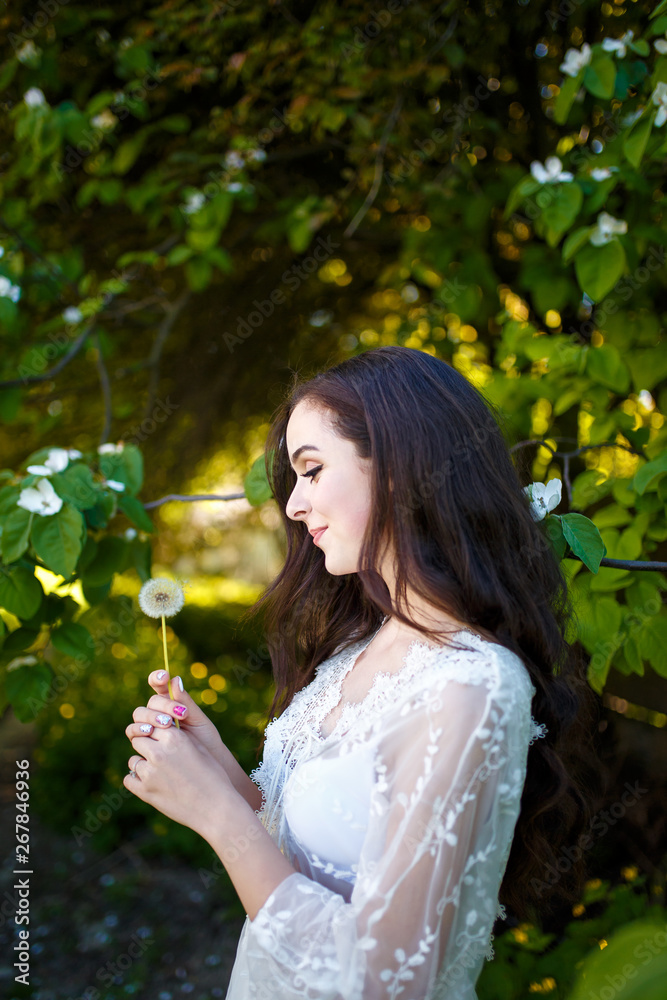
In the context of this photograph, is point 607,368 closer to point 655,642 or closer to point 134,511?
point 655,642

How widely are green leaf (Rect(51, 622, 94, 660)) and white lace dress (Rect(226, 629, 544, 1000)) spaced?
868 mm

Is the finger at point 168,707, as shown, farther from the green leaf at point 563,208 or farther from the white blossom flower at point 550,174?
the white blossom flower at point 550,174

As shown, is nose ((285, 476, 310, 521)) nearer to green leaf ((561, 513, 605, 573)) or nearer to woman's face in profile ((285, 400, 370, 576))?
woman's face in profile ((285, 400, 370, 576))

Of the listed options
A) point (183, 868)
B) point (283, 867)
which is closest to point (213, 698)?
point (183, 868)

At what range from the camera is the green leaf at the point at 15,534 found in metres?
1.64

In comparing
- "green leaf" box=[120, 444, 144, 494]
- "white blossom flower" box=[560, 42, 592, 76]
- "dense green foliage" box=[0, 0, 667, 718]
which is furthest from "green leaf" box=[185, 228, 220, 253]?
"white blossom flower" box=[560, 42, 592, 76]

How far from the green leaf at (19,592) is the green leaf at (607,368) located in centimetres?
147

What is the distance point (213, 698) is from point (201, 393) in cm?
215

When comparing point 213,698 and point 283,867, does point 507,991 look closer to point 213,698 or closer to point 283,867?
point 283,867

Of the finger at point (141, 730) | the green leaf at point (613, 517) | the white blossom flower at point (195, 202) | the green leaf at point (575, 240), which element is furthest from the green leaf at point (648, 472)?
the white blossom flower at point (195, 202)

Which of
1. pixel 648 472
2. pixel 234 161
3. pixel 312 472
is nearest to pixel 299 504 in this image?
pixel 312 472

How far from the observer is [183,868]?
12.0 feet

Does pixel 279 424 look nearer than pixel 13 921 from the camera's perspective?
Yes

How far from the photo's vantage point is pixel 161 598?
4.85ft
